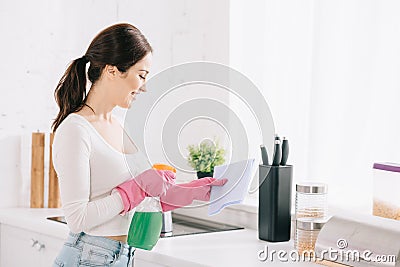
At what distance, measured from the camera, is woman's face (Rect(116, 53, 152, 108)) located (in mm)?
1723

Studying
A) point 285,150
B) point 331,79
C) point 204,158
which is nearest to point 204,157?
point 204,158

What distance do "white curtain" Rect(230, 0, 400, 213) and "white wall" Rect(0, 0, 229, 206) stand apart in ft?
0.62

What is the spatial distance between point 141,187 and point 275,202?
52 cm

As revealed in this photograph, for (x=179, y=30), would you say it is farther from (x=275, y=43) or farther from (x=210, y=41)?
(x=275, y=43)

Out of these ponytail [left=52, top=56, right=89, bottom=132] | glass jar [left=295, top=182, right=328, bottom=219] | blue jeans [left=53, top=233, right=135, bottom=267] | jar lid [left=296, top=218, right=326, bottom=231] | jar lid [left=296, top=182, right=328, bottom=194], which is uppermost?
ponytail [left=52, top=56, right=89, bottom=132]

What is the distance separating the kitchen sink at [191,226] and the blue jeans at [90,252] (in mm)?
427

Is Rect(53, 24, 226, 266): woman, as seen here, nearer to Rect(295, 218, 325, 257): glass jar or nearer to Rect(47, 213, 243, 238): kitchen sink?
Rect(295, 218, 325, 257): glass jar

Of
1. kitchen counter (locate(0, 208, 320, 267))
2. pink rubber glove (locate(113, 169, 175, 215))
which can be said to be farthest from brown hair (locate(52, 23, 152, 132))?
kitchen counter (locate(0, 208, 320, 267))

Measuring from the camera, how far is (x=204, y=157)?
236 centimetres

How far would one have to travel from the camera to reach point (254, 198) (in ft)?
8.22

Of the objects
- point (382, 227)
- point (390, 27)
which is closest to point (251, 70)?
point (390, 27)

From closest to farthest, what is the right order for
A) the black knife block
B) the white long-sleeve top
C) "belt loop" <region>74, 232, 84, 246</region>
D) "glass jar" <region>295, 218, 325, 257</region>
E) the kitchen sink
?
the white long-sleeve top, "belt loop" <region>74, 232, 84, 246</region>, "glass jar" <region>295, 218, 325, 257</region>, the black knife block, the kitchen sink

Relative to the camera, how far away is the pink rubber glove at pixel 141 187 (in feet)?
5.53

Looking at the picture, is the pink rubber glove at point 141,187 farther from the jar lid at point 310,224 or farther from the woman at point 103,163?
the jar lid at point 310,224
